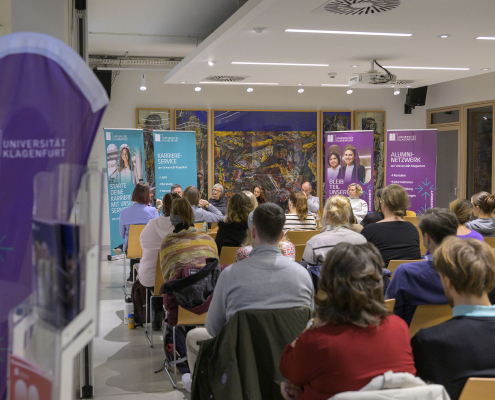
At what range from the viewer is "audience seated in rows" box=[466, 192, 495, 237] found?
5129 mm

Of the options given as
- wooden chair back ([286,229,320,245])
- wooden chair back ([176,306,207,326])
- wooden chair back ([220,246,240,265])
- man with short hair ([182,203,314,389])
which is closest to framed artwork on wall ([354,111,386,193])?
wooden chair back ([286,229,320,245])

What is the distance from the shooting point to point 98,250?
1.16 m

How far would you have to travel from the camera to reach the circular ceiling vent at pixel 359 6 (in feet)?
14.9

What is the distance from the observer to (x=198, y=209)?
6906 millimetres

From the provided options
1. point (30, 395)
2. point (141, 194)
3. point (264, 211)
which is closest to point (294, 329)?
point (264, 211)

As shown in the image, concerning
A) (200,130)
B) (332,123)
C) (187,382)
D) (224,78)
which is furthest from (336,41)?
(332,123)

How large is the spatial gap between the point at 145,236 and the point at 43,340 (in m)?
3.87

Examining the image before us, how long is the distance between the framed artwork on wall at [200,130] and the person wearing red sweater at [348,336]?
31.7 feet

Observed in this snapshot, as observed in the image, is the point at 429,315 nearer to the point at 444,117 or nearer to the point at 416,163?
the point at 416,163

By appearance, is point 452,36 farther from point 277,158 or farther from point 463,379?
point 277,158

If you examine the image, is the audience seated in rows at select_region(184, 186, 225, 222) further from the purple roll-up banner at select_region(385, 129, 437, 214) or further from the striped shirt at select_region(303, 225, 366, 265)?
the purple roll-up banner at select_region(385, 129, 437, 214)

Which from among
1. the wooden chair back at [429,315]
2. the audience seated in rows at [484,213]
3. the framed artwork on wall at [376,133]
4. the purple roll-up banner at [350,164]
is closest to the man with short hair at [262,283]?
the wooden chair back at [429,315]

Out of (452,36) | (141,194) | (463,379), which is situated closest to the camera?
(463,379)

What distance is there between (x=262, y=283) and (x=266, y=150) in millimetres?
9452
